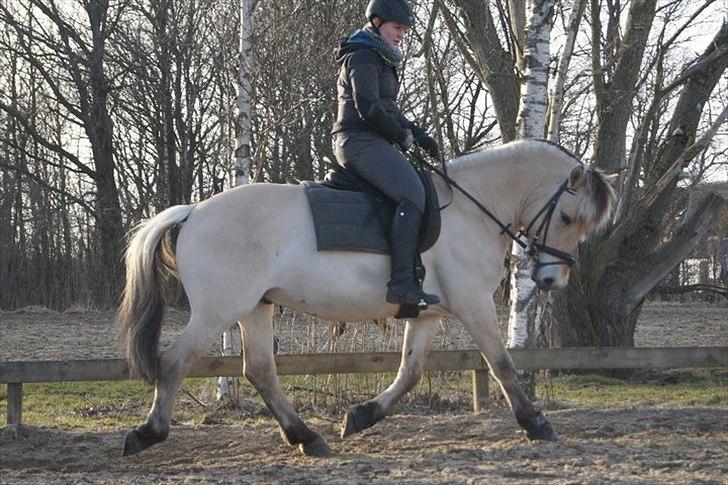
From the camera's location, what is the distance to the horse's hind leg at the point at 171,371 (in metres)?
7.06

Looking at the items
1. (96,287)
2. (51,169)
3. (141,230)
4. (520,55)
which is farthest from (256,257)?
(51,169)

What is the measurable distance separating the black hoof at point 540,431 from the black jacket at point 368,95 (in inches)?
86.7

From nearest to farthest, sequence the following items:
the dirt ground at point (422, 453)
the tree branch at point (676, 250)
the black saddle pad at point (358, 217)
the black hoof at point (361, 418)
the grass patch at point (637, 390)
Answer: the dirt ground at point (422, 453)
the black saddle pad at point (358, 217)
the black hoof at point (361, 418)
the grass patch at point (637, 390)
the tree branch at point (676, 250)

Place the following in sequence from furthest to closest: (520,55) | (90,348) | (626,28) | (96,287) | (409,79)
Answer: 1. (96,287)
2. (409,79)
3. (90,348)
4. (626,28)
5. (520,55)

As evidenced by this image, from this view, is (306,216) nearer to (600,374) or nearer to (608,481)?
(608,481)

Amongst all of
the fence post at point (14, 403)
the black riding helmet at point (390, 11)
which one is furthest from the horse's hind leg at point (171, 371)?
the black riding helmet at point (390, 11)

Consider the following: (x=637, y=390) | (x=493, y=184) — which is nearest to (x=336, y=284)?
(x=493, y=184)

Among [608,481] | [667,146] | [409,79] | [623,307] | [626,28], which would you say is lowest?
[608,481]

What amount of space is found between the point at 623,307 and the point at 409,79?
10634mm

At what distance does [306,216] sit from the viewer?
7.19 m

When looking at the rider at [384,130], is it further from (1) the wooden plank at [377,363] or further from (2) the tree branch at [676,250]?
(2) the tree branch at [676,250]

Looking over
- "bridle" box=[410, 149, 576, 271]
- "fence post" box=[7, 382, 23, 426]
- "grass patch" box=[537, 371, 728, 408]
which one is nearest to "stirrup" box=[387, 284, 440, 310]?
"bridle" box=[410, 149, 576, 271]

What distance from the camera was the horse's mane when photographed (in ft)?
24.7

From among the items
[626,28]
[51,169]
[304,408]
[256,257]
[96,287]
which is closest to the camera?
[256,257]
